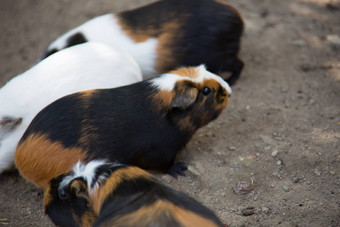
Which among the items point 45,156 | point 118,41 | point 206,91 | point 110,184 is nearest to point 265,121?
point 206,91

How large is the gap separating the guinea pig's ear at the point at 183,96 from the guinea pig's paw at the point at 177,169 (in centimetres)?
42

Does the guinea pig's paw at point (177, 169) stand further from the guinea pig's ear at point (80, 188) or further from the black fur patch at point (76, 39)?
the black fur patch at point (76, 39)

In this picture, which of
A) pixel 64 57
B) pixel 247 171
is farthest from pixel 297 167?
pixel 64 57

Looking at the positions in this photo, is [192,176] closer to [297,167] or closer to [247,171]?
[247,171]

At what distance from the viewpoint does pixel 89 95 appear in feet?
7.90

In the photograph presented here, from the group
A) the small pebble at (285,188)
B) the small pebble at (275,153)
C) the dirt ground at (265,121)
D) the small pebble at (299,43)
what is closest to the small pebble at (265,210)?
the dirt ground at (265,121)

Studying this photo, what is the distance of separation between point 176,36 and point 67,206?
1.63 metres

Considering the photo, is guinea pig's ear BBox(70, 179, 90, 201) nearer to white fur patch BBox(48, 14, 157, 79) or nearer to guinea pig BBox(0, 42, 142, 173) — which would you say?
guinea pig BBox(0, 42, 142, 173)

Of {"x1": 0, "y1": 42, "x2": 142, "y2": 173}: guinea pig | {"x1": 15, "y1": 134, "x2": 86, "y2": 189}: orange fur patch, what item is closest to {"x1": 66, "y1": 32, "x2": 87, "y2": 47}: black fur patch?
{"x1": 0, "y1": 42, "x2": 142, "y2": 173}: guinea pig

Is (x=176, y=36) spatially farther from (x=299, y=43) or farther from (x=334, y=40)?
(x=334, y=40)

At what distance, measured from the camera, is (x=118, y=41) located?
319 centimetres

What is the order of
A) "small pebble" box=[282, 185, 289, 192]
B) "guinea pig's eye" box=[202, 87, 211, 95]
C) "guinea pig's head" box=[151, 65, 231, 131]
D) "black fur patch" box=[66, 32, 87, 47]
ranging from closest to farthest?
1. "small pebble" box=[282, 185, 289, 192]
2. "guinea pig's head" box=[151, 65, 231, 131]
3. "guinea pig's eye" box=[202, 87, 211, 95]
4. "black fur patch" box=[66, 32, 87, 47]

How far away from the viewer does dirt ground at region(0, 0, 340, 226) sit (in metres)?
2.28

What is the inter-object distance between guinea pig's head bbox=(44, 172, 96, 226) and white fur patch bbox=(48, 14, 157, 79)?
55.5 inches
